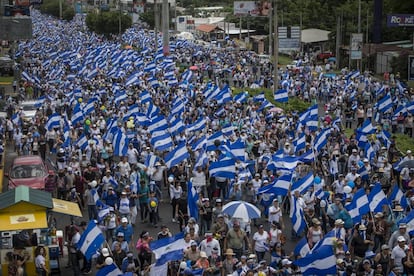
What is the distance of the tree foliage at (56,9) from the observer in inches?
5575

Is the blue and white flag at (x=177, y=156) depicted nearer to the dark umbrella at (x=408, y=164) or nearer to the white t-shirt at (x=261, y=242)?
the dark umbrella at (x=408, y=164)

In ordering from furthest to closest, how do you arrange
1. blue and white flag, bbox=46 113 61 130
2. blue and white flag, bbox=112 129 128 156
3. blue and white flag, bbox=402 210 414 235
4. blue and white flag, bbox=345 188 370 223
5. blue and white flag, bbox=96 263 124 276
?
1. blue and white flag, bbox=46 113 61 130
2. blue and white flag, bbox=112 129 128 156
3. blue and white flag, bbox=345 188 370 223
4. blue and white flag, bbox=402 210 414 235
5. blue and white flag, bbox=96 263 124 276

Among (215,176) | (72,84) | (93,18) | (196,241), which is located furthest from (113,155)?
(93,18)

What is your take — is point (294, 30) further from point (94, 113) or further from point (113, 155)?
point (113, 155)

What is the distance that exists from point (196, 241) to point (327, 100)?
2661cm

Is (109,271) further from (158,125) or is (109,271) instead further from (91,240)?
(158,125)

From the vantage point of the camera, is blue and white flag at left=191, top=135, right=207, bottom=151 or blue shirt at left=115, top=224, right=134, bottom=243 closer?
blue shirt at left=115, top=224, right=134, bottom=243

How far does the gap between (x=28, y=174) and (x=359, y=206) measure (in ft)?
31.1

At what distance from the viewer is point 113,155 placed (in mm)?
24594

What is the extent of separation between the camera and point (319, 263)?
13.1 metres

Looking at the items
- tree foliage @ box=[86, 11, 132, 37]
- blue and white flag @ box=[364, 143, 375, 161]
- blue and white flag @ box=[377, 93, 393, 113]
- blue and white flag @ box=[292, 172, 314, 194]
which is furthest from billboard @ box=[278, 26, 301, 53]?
tree foliage @ box=[86, 11, 132, 37]

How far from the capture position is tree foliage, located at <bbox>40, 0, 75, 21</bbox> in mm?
141613

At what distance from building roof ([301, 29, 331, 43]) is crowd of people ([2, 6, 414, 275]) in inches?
1274

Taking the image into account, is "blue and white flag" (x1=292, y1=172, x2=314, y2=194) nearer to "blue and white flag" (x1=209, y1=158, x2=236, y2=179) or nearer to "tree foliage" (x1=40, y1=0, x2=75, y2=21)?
"blue and white flag" (x1=209, y1=158, x2=236, y2=179)
